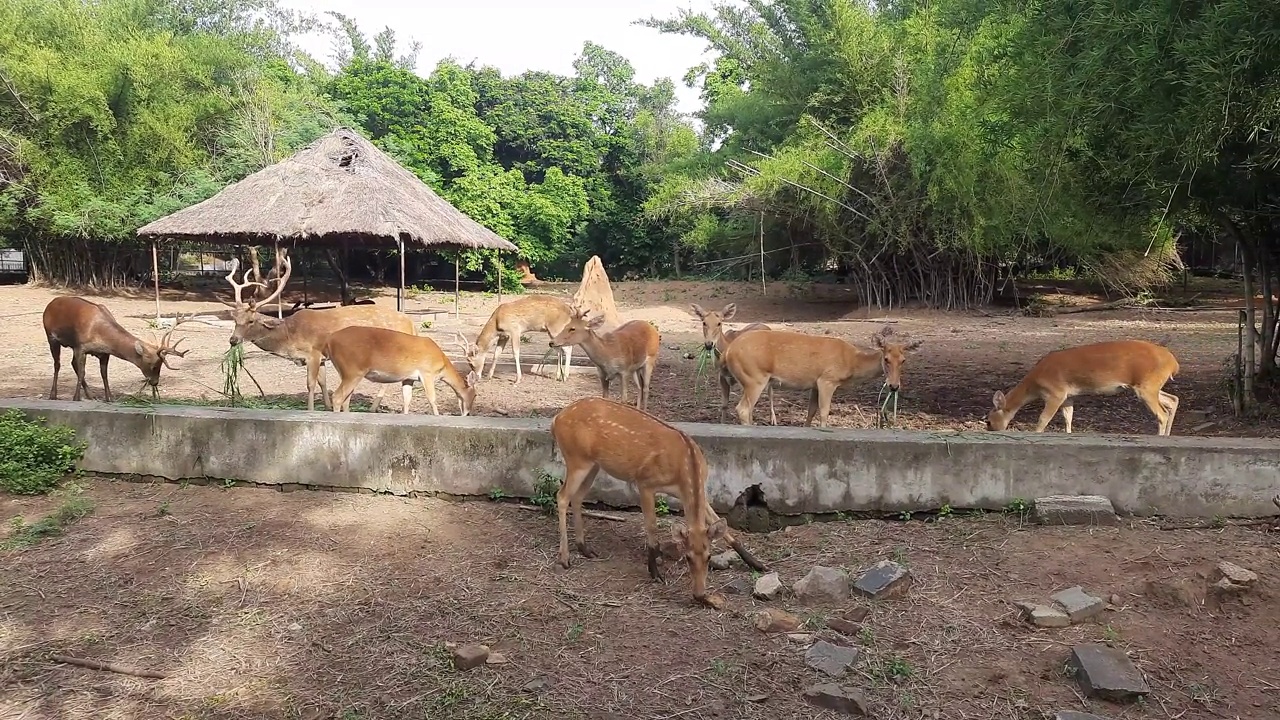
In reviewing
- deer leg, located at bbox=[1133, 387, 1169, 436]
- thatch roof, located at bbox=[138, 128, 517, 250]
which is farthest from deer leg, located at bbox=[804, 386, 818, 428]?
thatch roof, located at bbox=[138, 128, 517, 250]

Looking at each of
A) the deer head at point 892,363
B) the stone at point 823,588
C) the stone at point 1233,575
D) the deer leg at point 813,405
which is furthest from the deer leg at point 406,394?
the stone at point 1233,575

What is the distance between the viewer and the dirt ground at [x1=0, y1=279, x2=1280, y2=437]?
945 centimetres

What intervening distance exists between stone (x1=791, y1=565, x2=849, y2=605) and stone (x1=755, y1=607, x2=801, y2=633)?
0.24 meters

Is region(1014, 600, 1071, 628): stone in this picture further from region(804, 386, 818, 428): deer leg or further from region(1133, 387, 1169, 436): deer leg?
region(1133, 387, 1169, 436): deer leg

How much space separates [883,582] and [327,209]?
20031mm

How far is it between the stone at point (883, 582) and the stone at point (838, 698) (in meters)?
0.89

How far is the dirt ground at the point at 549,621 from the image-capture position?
369 centimetres

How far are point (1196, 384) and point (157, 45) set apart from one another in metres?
29.5

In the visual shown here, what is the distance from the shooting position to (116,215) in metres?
26.7

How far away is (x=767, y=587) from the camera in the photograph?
15.1 ft

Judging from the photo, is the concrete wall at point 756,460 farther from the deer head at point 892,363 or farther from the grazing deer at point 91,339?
the grazing deer at point 91,339

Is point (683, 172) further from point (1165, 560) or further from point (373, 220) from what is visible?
point (1165, 560)

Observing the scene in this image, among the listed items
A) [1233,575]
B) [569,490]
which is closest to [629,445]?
[569,490]

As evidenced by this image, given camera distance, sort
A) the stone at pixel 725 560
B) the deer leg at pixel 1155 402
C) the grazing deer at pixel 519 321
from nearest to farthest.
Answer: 1. the stone at pixel 725 560
2. the deer leg at pixel 1155 402
3. the grazing deer at pixel 519 321
